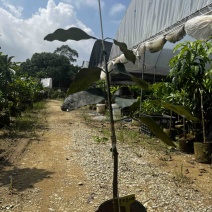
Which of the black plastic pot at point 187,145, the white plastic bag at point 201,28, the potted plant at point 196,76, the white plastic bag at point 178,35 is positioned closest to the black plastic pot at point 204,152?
the potted plant at point 196,76

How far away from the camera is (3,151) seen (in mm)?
5113

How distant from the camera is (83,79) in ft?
3.89

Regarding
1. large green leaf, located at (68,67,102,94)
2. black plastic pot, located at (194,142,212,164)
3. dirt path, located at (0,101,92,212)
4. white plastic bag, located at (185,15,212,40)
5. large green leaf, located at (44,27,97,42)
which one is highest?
white plastic bag, located at (185,15,212,40)

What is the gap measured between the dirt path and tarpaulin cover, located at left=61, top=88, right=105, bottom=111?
6.19ft

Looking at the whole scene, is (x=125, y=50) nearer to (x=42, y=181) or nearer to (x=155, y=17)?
(x=42, y=181)

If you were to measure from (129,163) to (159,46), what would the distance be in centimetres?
296

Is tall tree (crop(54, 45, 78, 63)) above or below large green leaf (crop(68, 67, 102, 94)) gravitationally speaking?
above

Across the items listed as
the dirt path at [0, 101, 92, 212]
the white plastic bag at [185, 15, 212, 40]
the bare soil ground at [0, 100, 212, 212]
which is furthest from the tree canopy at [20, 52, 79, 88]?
the white plastic bag at [185, 15, 212, 40]

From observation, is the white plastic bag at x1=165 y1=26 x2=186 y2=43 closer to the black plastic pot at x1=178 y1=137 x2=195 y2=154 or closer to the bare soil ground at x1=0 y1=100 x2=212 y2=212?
the black plastic pot at x1=178 y1=137 x2=195 y2=154

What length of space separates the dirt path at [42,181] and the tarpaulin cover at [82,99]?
189 cm

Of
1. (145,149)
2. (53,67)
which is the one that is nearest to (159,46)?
(145,149)

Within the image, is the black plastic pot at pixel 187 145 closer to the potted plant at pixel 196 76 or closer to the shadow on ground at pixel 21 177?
the potted plant at pixel 196 76

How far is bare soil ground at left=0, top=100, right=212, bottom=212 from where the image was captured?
292 centimetres

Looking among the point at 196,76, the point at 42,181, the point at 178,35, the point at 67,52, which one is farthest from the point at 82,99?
the point at 67,52
